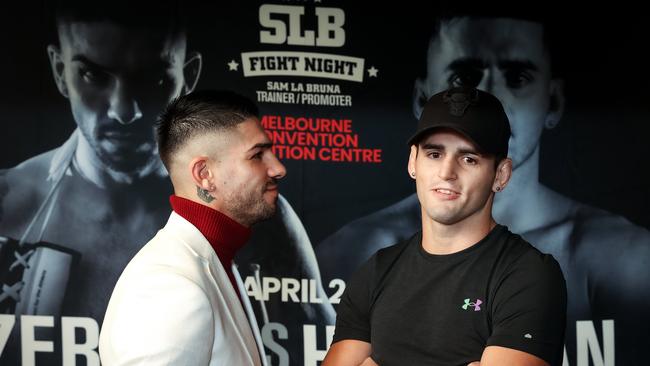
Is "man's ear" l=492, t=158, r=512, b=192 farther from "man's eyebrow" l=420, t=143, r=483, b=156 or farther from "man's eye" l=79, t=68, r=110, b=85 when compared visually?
"man's eye" l=79, t=68, r=110, b=85

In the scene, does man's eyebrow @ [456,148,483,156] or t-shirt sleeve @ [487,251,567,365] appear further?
man's eyebrow @ [456,148,483,156]

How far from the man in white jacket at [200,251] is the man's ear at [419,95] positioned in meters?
2.11

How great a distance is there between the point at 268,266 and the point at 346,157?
655 millimetres

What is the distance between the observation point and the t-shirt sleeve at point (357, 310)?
2.08m

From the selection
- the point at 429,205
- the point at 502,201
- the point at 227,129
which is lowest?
the point at 502,201

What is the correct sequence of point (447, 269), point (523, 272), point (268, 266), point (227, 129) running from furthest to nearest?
1. point (268, 266)
2. point (227, 129)
3. point (447, 269)
4. point (523, 272)

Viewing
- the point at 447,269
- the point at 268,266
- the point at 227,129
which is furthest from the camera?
the point at 268,266

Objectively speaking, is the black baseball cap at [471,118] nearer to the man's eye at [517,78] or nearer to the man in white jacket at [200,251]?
the man in white jacket at [200,251]

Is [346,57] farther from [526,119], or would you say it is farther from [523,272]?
[523,272]

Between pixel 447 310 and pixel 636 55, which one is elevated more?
pixel 636 55

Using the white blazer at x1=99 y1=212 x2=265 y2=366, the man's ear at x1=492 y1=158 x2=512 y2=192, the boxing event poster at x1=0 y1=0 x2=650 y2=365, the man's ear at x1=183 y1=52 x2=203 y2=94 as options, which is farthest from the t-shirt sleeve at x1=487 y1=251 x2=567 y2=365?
the man's ear at x1=183 y1=52 x2=203 y2=94

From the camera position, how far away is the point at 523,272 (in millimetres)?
1830

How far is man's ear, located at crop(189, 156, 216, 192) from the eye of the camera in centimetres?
208

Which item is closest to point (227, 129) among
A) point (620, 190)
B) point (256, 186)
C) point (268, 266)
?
point (256, 186)
